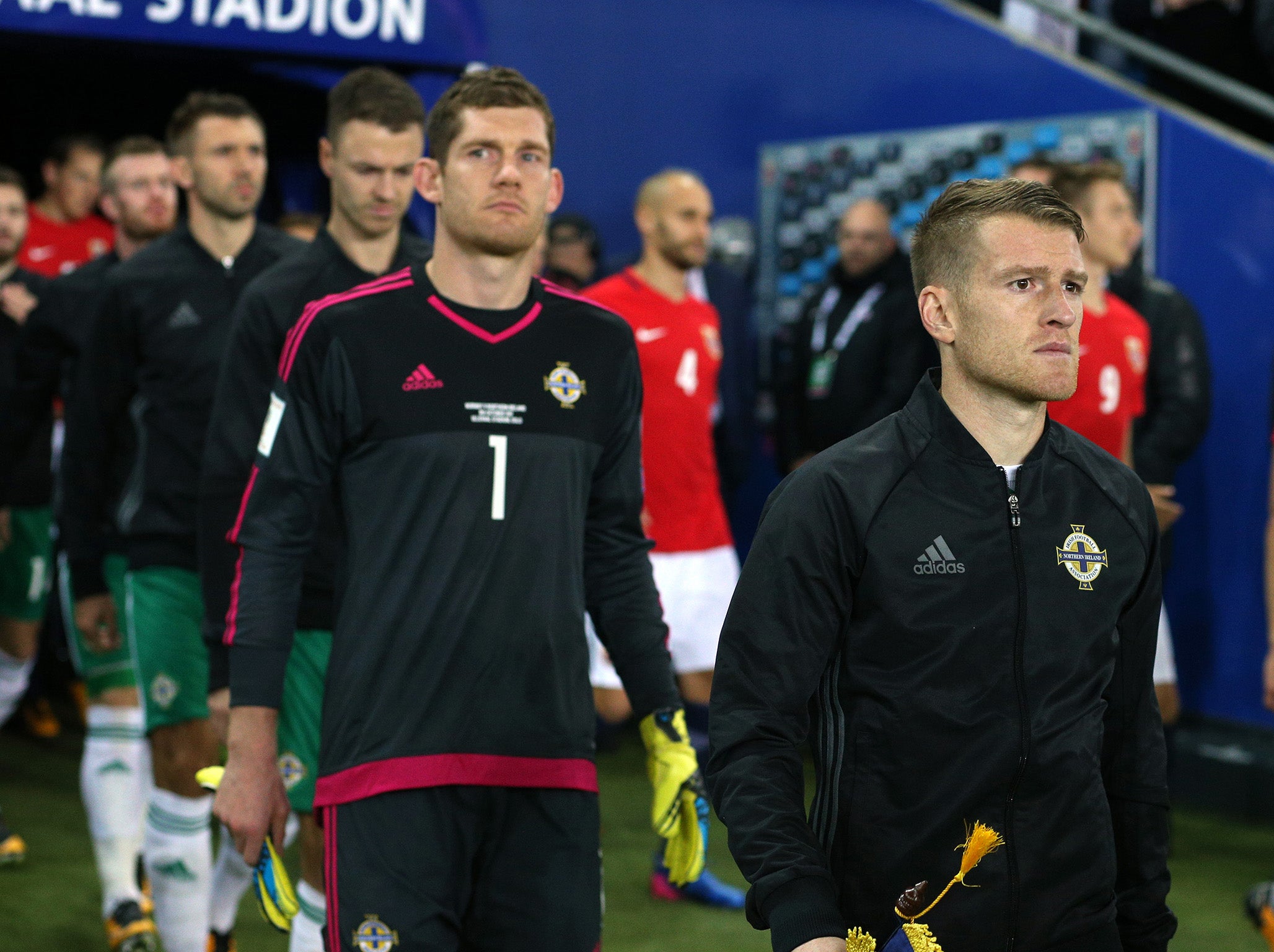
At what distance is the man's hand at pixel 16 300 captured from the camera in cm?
637

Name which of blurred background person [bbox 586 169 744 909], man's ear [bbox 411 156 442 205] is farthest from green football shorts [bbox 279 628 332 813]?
blurred background person [bbox 586 169 744 909]

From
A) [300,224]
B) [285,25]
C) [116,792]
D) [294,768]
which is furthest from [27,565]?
[294,768]

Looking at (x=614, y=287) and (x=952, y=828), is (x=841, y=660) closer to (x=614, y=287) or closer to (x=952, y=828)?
(x=952, y=828)

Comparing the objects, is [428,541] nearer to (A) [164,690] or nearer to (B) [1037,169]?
(A) [164,690]

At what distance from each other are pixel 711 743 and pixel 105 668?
305 centimetres

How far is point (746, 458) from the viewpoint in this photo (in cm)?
724

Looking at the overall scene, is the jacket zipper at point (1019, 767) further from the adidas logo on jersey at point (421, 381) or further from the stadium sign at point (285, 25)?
the stadium sign at point (285, 25)

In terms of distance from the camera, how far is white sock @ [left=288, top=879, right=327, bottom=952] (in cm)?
357

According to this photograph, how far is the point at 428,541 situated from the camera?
2.95m

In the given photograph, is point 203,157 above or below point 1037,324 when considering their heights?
above

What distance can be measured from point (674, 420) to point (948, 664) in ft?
11.9

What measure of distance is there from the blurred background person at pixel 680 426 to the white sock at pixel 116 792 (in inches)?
57.8

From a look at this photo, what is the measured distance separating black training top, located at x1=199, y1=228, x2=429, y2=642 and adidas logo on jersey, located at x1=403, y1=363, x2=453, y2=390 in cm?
67

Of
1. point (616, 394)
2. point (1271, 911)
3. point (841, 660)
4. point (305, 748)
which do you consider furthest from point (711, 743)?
point (1271, 911)
